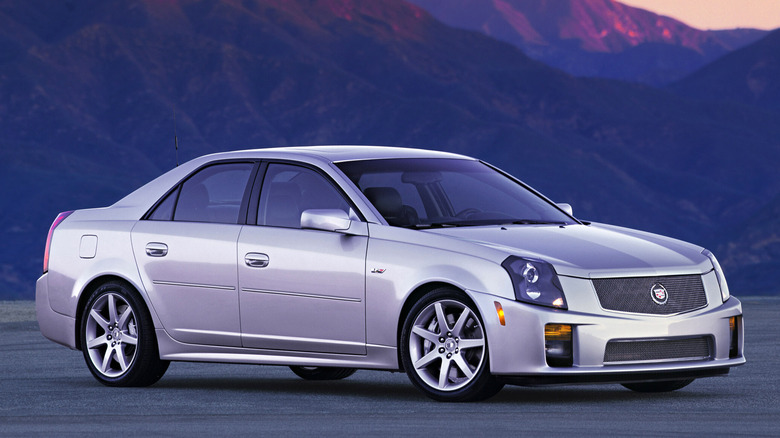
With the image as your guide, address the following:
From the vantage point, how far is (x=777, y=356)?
13.8 meters

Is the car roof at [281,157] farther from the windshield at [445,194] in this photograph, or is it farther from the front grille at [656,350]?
the front grille at [656,350]

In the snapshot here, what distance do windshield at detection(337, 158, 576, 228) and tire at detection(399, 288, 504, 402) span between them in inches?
28.0

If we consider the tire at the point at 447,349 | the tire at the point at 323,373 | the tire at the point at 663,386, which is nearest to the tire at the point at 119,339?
the tire at the point at 323,373

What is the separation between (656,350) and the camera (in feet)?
28.8

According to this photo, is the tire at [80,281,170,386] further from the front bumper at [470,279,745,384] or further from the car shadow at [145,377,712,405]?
the front bumper at [470,279,745,384]

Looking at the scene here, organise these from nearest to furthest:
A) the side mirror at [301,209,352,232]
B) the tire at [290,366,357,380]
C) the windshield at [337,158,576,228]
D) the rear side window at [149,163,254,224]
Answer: the side mirror at [301,209,352,232] < the windshield at [337,158,576,228] < the rear side window at [149,163,254,224] < the tire at [290,366,357,380]

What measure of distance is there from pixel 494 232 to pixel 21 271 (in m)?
146

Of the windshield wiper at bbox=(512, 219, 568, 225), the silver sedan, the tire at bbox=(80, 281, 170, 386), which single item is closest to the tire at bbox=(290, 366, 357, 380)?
the silver sedan

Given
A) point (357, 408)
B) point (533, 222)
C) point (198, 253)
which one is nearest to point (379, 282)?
point (357, 408)

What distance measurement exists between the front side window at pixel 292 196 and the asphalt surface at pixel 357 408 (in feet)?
3.79

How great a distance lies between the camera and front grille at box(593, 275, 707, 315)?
28.4ft

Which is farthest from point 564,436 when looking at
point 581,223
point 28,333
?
point 28,333

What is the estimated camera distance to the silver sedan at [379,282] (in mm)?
8617

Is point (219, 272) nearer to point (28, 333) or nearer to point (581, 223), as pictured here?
point (581, 223)
